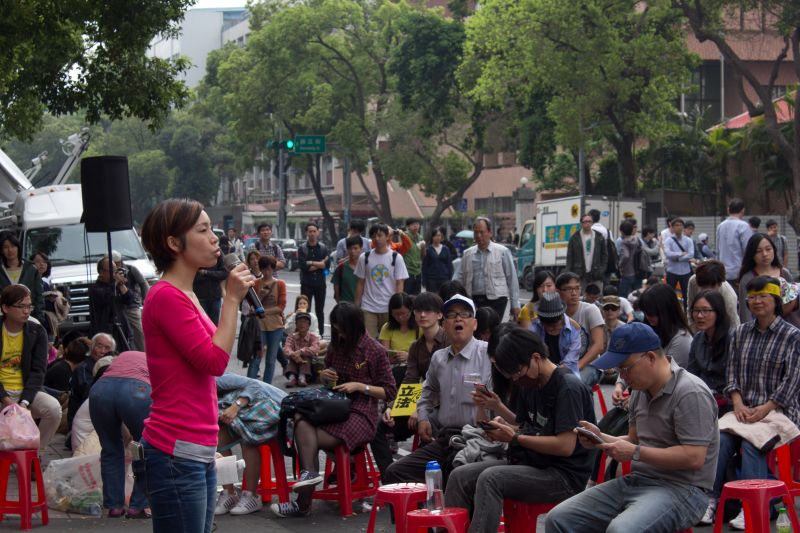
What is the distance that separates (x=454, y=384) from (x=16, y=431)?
309 cm

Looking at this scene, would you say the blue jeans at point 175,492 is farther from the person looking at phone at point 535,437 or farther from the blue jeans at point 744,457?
the blue jeans at point 744,457

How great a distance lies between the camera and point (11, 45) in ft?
40.2

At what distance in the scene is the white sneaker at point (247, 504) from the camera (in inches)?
337

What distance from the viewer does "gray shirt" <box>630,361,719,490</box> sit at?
554 cm

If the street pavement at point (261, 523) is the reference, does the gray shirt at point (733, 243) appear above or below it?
above

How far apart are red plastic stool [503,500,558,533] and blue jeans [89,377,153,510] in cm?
262

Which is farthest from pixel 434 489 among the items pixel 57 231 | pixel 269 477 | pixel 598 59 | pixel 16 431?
pixel 598 59

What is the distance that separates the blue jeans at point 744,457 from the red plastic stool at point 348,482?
2.40 m

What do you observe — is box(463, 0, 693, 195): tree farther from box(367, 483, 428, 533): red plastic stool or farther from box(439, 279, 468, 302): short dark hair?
box(367, 483, 428, 533): red plastic stool

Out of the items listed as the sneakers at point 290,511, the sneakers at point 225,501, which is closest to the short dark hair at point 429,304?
the sneakers at point 290,511

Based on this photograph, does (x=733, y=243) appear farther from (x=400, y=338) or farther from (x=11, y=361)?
(x=11, y=361)

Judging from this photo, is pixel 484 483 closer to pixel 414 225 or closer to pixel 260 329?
pixel 260 329

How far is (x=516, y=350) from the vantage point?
6211 mm

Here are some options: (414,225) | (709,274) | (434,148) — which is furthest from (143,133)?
(709,274)
